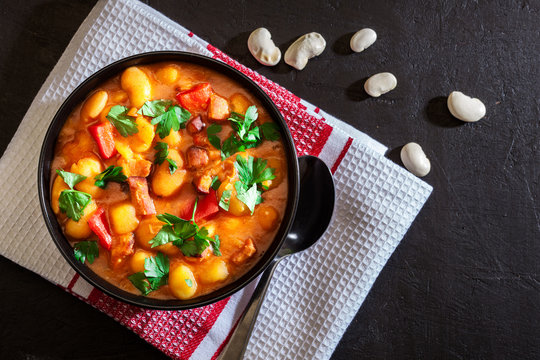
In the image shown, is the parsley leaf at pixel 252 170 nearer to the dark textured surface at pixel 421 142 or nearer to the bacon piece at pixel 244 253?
the bacon piece at pixel 244 253

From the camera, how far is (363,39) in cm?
202

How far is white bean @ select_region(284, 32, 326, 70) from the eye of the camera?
1990 millimetres

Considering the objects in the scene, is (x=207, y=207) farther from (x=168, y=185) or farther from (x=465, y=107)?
(x=465, y=107)

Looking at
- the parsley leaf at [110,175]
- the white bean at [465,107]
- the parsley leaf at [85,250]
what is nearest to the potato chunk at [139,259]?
the parsley leaf at [85,250]

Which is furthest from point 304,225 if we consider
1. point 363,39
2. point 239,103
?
point 363,39

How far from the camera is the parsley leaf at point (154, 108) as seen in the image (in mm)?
1580

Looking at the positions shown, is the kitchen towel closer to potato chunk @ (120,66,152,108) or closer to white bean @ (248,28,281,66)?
white bean @ (248,28,281,66)

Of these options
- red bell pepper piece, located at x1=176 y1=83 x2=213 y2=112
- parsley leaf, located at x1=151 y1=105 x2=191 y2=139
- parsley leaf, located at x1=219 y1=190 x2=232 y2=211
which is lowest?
parsley leaf, located at x1=219 y1=190 x2=232 y2=211

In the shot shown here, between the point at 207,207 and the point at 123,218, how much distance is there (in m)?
0.29

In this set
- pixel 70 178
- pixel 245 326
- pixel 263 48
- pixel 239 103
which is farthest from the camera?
pixel 263 48

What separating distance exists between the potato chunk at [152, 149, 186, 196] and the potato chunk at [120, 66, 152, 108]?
22 centimetres

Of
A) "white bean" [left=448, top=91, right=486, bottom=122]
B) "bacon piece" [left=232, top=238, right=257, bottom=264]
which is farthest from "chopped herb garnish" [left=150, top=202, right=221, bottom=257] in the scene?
"white bean" [left=448, top=91, right=486, bottom=122]

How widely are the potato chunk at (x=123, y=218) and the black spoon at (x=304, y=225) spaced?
567mm

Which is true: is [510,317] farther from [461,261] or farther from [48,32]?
[48,32]
